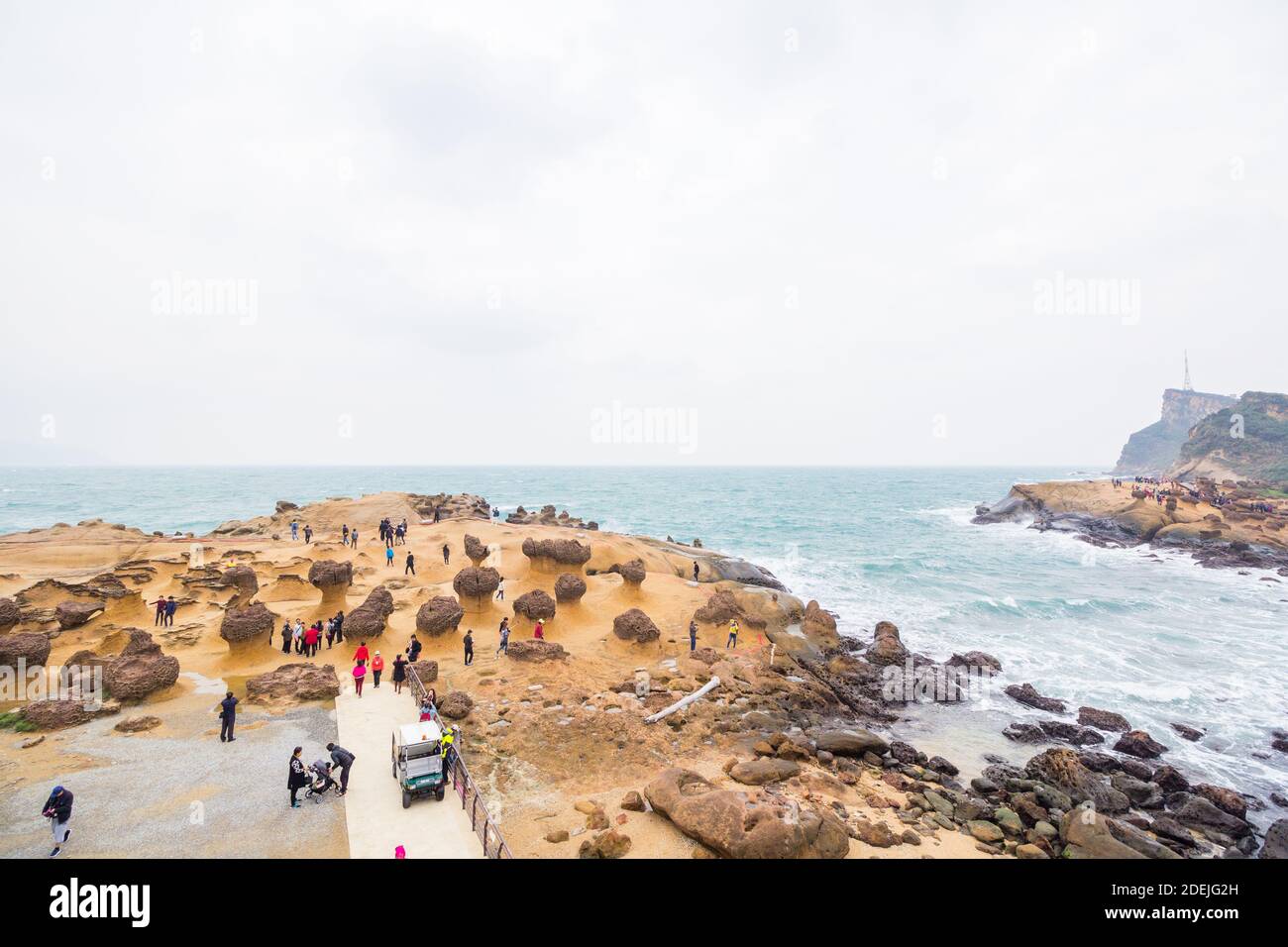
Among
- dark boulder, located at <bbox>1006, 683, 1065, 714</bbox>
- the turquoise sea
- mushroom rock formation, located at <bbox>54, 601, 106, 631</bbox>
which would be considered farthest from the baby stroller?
dark boulder, located at <bbox>1006, 683, 1065, 714</bbox>

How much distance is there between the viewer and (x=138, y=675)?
15.9m

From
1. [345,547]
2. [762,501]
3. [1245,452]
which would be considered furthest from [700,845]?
[1245,452]

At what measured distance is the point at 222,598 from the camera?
83.8 feet

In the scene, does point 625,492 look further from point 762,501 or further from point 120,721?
point 120,721

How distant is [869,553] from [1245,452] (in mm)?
105952

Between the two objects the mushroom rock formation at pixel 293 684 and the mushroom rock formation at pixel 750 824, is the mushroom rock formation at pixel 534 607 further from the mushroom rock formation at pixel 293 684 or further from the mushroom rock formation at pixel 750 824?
the mushroom rock formation at pixel 750 824

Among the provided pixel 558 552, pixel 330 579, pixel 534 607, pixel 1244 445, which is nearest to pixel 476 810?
pixel 534 607

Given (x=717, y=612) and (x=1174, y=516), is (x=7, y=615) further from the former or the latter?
(x=1174, y=516)

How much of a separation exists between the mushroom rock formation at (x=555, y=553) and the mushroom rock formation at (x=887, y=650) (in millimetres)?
15440

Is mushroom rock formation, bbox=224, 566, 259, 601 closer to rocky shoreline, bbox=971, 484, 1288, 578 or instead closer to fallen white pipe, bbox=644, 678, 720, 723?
fallen white pipe, bbox=644, 678, 720, 723

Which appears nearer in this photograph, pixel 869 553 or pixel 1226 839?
pixel 1226 839

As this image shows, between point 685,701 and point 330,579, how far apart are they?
1531 cm
